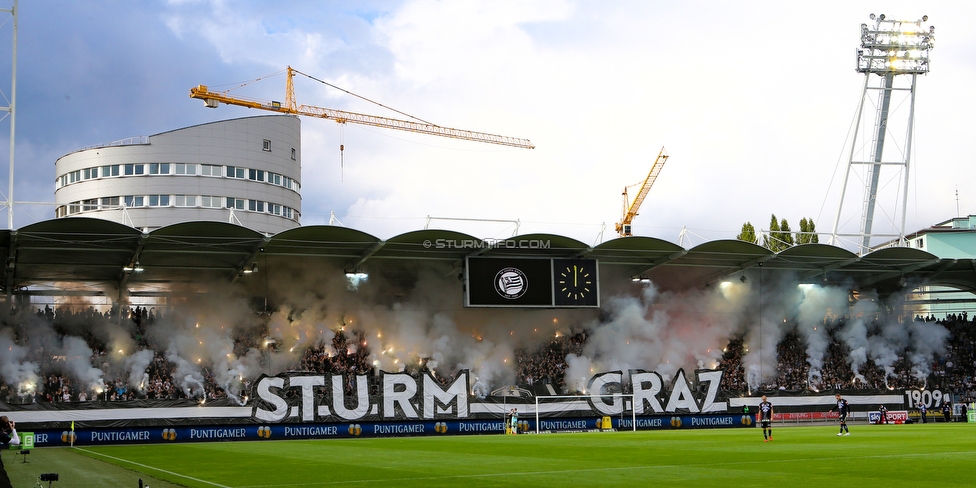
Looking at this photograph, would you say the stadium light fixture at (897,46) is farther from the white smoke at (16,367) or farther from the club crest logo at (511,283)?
the white smoke at (16,367)

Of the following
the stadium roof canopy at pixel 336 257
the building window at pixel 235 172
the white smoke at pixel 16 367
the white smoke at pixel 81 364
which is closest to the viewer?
the stadium roof canopy at pixel 336 257

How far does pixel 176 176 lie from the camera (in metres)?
84.6

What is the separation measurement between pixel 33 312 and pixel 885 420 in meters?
48.2

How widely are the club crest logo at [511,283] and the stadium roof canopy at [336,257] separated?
1.25 metres

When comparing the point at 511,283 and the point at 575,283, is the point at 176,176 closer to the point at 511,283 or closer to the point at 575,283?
the point at 511,283

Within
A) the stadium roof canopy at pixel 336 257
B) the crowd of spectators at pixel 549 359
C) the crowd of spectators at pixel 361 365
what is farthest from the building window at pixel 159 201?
the crowd of spectators at pixel 549 359

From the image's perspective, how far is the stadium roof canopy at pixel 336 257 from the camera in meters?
43.9

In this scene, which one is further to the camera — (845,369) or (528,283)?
(845,369)

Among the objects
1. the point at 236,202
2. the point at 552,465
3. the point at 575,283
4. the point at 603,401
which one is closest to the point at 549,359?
the point at 603,401

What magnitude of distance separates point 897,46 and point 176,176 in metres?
62.6

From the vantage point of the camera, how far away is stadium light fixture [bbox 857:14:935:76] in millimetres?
61188

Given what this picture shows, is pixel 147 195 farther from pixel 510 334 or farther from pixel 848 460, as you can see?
pixel 848 460

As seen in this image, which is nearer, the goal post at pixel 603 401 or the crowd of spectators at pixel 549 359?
the goal post at pixel 603 401

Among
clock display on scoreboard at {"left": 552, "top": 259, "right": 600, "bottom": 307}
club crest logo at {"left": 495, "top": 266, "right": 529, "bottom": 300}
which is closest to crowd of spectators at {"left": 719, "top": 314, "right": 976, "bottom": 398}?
clock display on scoreboard at {"left": 552, "top": 259, "right": 600, "bottom": 307}
